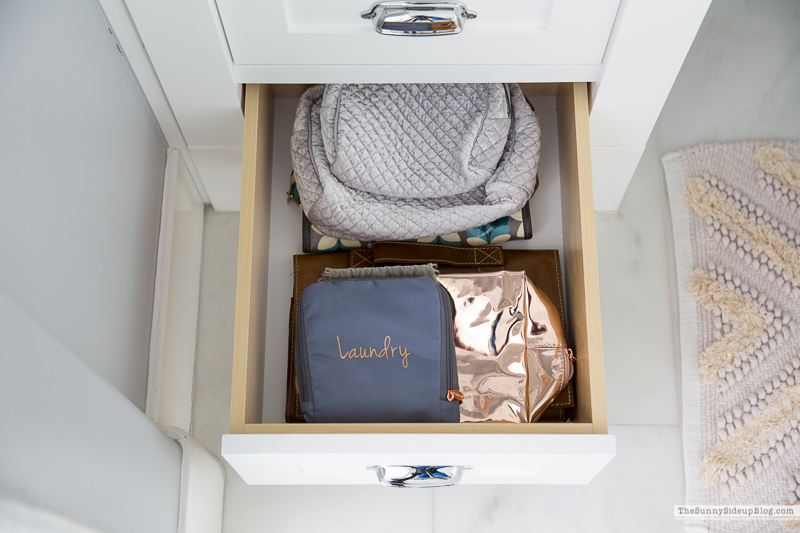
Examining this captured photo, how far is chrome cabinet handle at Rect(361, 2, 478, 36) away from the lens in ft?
2.53

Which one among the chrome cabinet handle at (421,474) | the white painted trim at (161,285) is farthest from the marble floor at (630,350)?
the chrome cabinet handle at (421,474)

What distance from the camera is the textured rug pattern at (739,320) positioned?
46.3 inches

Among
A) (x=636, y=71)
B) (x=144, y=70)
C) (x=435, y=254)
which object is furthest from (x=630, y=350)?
(x=144, y=70)

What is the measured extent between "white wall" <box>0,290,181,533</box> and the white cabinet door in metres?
0.46

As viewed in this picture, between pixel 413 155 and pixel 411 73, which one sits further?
pixel 413 155

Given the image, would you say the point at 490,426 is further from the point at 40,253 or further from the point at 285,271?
the point at 40,253

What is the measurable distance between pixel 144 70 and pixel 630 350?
972mm

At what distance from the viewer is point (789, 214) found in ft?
4.17

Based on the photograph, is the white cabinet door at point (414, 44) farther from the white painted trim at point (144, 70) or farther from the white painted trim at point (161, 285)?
the white painted trim at point (161, 285)

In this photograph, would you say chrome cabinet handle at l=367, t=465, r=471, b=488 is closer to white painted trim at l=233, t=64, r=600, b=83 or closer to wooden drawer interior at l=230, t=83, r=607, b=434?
wooden drawer interior at l=230, t=83, r=607, b=434

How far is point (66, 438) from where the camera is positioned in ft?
1.86

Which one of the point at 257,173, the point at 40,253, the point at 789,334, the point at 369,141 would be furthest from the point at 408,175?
the point at 789,334

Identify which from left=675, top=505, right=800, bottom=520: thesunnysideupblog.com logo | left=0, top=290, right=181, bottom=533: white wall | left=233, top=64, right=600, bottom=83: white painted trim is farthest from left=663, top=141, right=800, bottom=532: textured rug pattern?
left=0, top=290, right=181, bottom=533: white wall

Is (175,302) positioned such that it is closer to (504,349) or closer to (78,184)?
(78,184)
